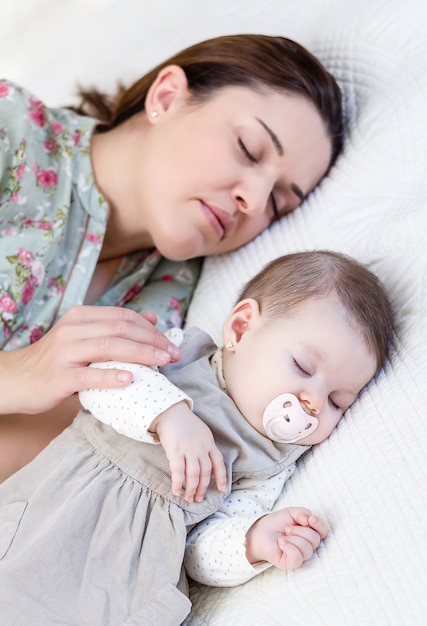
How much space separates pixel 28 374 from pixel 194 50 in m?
0.81

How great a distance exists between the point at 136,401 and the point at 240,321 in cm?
25

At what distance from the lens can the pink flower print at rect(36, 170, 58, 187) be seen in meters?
1.52

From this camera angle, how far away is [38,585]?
1.01 meters

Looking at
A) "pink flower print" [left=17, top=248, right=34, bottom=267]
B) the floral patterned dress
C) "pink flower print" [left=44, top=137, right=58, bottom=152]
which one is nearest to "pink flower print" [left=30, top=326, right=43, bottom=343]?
the floral patterned dress

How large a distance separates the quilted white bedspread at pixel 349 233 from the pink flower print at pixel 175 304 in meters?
0.06

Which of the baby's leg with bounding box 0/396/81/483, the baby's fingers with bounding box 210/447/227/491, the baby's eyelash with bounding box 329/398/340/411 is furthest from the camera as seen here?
the baby's leg with bounding box 0/396/81/483

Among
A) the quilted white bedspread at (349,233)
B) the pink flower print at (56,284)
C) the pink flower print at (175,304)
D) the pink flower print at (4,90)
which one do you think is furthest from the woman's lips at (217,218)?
the pink flower print at (4,90)

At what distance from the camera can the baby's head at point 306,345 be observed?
1108 millimetres

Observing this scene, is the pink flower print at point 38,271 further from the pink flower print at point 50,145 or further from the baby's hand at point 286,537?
the baby's hand at point 286,537

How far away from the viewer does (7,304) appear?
139 cm

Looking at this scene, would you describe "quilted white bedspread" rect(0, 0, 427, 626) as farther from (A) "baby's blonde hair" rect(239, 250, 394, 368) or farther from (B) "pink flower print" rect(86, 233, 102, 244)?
(B) "pink flower print" rect(86, 233, 102, 244)

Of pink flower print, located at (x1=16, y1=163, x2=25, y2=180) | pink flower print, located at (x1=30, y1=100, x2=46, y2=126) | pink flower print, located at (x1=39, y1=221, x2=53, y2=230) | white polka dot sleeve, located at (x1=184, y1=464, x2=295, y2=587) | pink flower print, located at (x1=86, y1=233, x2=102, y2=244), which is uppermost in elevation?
pink flower print, located at (x1=30, y1=100, x2=46, y2=126)

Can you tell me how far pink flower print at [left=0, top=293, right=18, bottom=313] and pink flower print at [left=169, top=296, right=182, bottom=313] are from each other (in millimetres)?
374

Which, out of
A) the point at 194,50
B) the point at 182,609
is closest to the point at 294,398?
the point at 182,609
